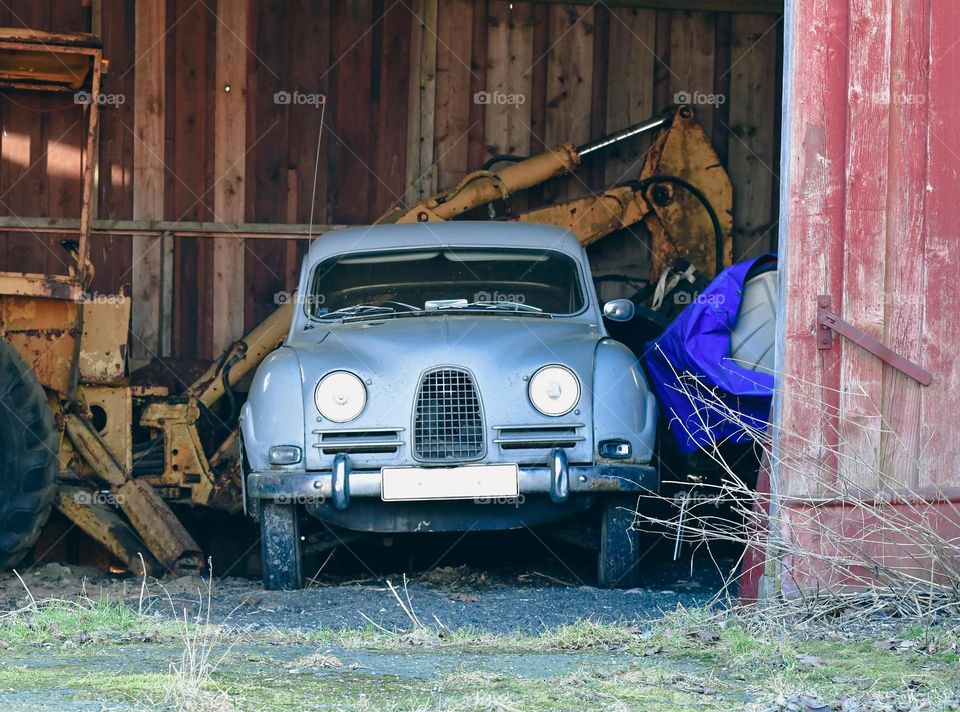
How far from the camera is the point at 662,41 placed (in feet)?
35.1

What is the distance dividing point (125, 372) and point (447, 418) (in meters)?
2.59

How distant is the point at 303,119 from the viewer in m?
10.4

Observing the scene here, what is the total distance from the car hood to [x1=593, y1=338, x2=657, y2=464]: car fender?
0.17 feet

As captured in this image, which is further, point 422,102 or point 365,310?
point 422,102

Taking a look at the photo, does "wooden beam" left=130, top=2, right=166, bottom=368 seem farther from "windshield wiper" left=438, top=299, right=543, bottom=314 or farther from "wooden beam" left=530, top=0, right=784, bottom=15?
"windshield wiper" left=438, top=299, right=543, bottom=314

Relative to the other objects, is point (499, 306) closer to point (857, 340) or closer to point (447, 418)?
point (447, 418)

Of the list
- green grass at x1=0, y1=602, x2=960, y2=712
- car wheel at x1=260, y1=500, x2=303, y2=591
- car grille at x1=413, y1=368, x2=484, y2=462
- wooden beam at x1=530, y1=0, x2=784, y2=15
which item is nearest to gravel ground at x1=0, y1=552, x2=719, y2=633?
car wheel at x1=260, y1=500, x2=303, y2=591

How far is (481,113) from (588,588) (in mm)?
5183

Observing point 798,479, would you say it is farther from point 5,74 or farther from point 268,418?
point 5,74

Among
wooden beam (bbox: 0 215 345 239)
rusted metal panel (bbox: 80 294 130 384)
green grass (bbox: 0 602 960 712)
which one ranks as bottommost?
green grass (bbox: 0 602 960 712)

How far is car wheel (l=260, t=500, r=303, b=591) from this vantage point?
250 inches

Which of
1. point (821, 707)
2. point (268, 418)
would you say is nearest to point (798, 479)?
point (821, 707)

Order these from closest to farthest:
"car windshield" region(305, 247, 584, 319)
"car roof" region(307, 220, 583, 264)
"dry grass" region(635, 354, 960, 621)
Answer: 1. "dry grass" region(635, 354, 960, 621)
2. "car windshield" region(305, 247, 584, 319)
3. "car roof" region(307, 220, 583, 264)

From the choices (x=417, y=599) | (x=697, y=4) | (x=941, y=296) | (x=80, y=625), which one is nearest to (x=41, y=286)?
(x=80, y=625)
